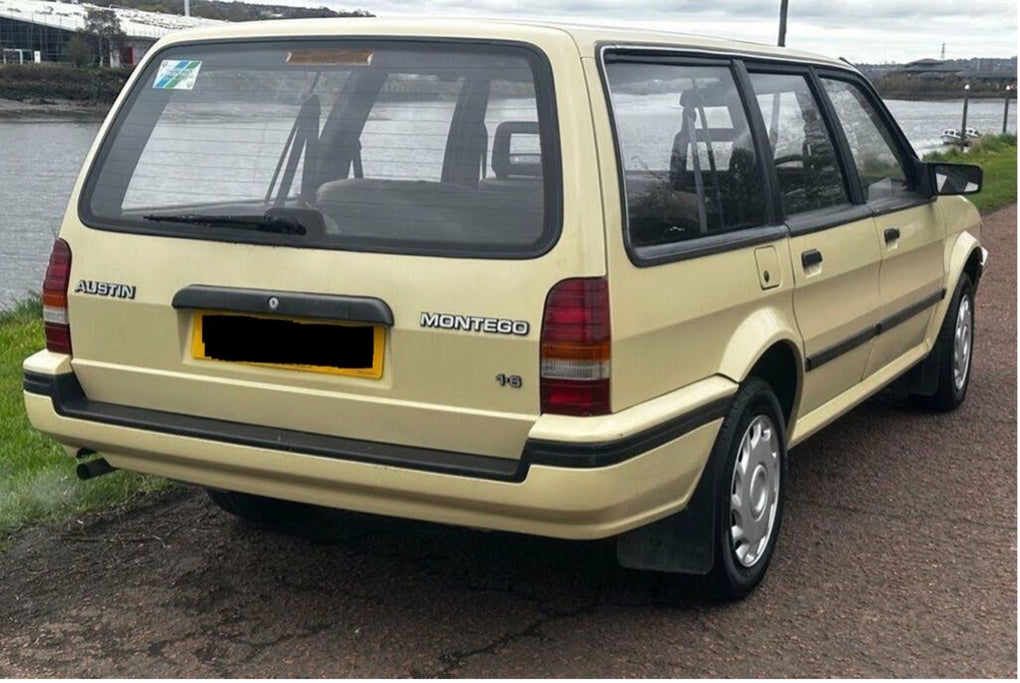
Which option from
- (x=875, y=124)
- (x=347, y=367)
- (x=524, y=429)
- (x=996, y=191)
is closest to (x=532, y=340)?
(x=524, y=429)

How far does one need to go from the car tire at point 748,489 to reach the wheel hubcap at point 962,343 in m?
2.54

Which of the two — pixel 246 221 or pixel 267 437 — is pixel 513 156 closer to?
pixel 246 221

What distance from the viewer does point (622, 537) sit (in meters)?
3.98

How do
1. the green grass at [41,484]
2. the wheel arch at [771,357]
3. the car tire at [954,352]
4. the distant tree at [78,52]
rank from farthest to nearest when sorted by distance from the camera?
1. the distant tree at [78,52]
2. the car tire at [954,352]
3. the green grass at [41,484]
4. the wheel arch at [771,357]

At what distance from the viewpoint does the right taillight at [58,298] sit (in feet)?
13.4

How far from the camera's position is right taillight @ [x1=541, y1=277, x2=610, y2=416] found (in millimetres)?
3457

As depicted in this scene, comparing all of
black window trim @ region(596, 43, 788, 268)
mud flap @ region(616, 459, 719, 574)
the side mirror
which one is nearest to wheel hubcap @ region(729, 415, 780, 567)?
mud flap @ region(616, 459, 719, 574)

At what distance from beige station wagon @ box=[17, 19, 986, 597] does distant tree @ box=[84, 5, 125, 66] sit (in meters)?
33.6

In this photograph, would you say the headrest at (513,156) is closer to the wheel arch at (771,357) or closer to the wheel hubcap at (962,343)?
the wheel arch at (771,357)

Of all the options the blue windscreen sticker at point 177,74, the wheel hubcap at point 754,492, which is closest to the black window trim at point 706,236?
the wheel hubcap at point 754,492

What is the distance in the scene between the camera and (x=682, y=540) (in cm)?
400

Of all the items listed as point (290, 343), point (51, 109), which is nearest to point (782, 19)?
point (290, 343)

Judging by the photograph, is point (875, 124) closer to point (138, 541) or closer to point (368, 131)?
point (368, 131)

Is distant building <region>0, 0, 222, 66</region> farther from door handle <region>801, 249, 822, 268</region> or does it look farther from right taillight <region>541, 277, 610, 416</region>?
right taillight <region>541, 277, 610, 416</region>
